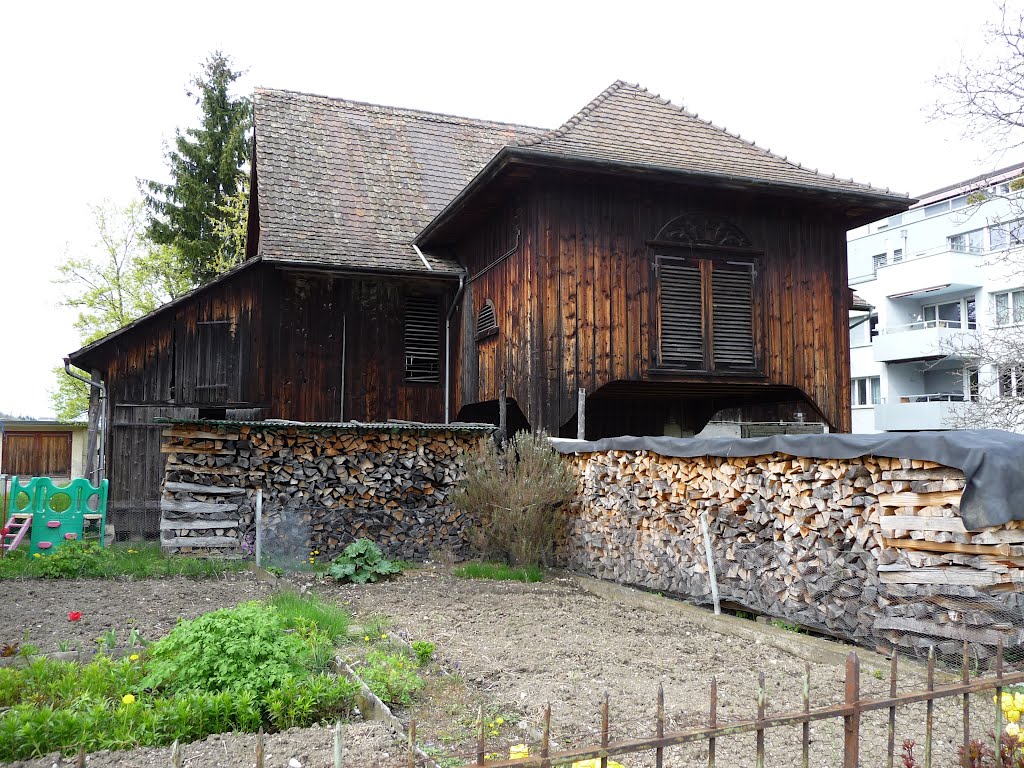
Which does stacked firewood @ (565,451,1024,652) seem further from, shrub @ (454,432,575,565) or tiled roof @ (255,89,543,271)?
tiled roof @ (255,89,543,271)

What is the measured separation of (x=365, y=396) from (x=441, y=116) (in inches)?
309

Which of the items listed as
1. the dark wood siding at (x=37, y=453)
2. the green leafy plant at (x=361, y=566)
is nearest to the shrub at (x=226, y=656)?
the green leafy plant at (x=361, y=566)

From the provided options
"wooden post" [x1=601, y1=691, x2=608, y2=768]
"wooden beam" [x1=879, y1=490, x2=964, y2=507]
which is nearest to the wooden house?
"wooden beam" [x1=879, y1=490, x2=964, y2=507]

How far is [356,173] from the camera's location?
653 inches

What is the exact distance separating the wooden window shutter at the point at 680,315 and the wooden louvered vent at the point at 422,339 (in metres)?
4.84

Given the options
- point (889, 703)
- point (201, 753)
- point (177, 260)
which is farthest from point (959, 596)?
point (177, 260)

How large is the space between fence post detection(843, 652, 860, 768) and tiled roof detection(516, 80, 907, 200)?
359 inches

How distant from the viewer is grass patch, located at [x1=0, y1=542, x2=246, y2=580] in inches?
356

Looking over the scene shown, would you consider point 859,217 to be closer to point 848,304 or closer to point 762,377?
point 848,304

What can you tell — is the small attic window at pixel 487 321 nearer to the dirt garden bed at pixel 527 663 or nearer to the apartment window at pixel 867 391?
the dirt garden bed at pixel 527 663

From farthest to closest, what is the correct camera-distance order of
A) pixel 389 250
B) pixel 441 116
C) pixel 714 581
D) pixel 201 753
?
pixel 441 116 < pixel 389 250 < pixel 714 581 < pixel 201 753

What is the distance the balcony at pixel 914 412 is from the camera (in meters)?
30.1

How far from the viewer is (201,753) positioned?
3676mm

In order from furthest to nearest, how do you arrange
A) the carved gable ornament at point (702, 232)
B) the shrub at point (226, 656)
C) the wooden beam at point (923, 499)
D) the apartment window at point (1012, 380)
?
the apartment window at point (1012, 380), the carved gable ornament at point (702, 232), the wooden beam at point (923, 499), the shrub at point (226, 656)
